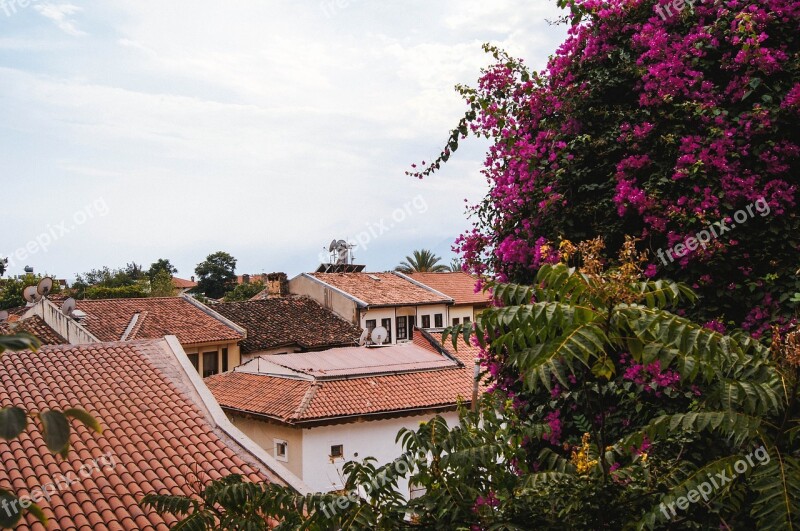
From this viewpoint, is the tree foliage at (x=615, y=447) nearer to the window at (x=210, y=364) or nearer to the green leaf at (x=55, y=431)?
the green leaf at (x=55, y=431)

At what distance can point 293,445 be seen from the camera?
63.0 ft

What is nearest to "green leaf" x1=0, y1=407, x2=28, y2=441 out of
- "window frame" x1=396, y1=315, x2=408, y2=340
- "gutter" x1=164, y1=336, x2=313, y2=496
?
"gutter" x1=164, y1=336, x2=313, y2=496

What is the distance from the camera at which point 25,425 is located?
165 cm

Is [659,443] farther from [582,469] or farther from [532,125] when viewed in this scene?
[532,125]

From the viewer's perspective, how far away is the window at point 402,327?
126 ft

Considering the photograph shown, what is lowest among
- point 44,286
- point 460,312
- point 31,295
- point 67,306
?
point 67,306

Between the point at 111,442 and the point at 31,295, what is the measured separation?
1855cm

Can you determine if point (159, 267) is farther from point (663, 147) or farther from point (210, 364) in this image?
point (663, 147)

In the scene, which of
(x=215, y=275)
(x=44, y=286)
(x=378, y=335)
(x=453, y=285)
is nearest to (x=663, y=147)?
(x=378, y=335)

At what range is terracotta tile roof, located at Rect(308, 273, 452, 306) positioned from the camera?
37875 millimetres

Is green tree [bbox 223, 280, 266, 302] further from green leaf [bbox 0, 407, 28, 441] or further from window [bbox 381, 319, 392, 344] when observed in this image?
green leaf [bbox 0, 407, 28, 441]

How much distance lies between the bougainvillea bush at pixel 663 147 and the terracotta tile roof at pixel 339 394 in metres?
13.1

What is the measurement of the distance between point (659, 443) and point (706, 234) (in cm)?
197

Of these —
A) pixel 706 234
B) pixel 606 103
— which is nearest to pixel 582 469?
pixel 706 234
